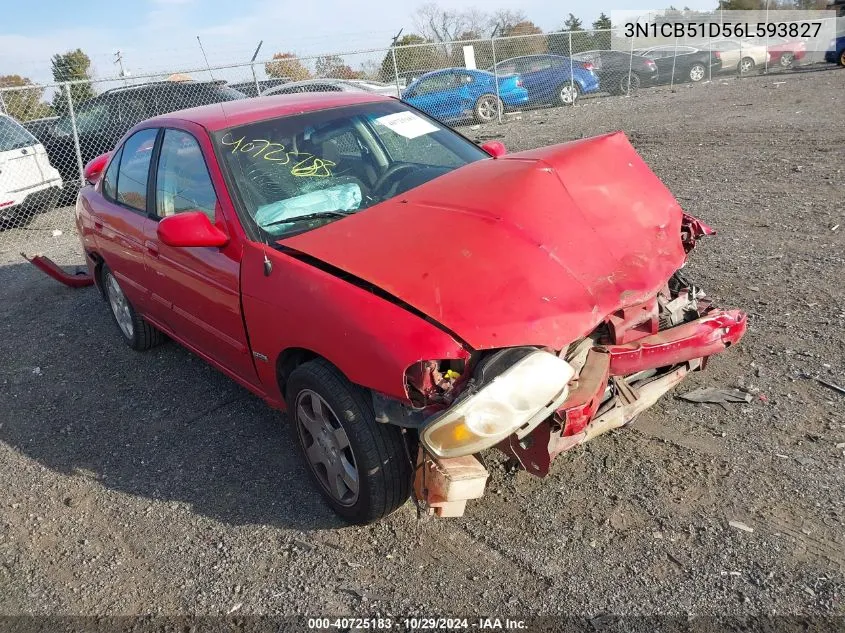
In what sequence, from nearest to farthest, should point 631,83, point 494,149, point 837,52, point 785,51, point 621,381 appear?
point 621,381 → point 494,149 → point 631,83 → point 837,52 → point 785,51

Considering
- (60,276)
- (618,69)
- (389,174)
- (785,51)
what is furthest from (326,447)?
(785,51)

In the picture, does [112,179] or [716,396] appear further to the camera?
[112,179]

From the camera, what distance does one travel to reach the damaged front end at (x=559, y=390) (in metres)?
2.36

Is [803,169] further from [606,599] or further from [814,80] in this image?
[814,80]

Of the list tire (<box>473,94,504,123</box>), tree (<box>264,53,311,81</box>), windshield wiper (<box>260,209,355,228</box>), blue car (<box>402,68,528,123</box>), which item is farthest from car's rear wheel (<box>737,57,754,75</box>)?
windshield wiper (<box>260,209,355,228</box>)

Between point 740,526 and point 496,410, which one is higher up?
point 496,410

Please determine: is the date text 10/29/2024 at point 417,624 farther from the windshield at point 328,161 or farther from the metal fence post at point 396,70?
the metal fence post at point 396,70

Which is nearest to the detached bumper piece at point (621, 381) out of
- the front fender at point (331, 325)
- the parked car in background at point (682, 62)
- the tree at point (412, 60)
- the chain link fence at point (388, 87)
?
the front fender at point (331, 325)

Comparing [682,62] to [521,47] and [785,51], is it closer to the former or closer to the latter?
[785,51]

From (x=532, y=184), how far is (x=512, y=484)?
1.35 metres

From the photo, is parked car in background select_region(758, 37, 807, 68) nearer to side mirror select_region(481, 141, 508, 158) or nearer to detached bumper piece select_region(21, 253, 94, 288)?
side mirror select_region(481, 141, 508, 158)

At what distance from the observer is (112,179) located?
4859 mm

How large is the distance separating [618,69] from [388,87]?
6778 millimetres

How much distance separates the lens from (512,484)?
3150mm
